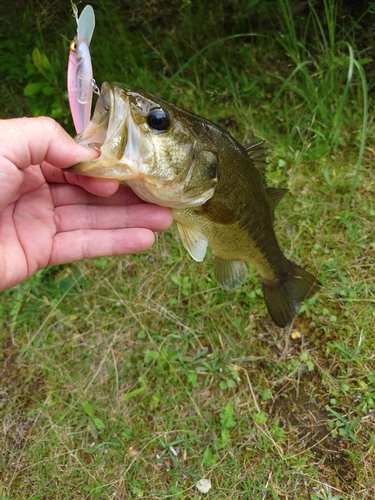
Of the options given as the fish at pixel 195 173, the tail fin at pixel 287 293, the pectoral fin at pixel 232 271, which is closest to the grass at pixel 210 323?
the tail fin at pixel 287 293

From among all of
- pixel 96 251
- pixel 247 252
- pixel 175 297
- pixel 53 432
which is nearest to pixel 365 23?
pixel 247 252

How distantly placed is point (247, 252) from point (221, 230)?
0.27 m

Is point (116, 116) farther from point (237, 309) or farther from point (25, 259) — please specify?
point (237, 309)

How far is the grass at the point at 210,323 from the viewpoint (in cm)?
238

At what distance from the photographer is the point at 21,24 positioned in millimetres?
2990

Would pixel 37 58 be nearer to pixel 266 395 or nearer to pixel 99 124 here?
pixel 99 124

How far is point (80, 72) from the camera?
4.86 feet

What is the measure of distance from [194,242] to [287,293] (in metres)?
0.72

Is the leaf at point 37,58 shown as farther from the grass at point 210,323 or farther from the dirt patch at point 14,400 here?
the dirt patch at point 14,400

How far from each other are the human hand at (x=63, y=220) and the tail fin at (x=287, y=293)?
2.61 ft

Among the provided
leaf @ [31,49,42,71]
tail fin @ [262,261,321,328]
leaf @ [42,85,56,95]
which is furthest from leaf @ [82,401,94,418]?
leaf @ [31,49,42,71]

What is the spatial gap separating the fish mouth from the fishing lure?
0.08m

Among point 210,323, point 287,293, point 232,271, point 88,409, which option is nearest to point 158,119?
point 232,271

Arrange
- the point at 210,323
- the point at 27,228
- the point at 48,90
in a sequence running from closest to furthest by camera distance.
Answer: the point at 27,228 → the point at 210,323 → the point at 48,90
